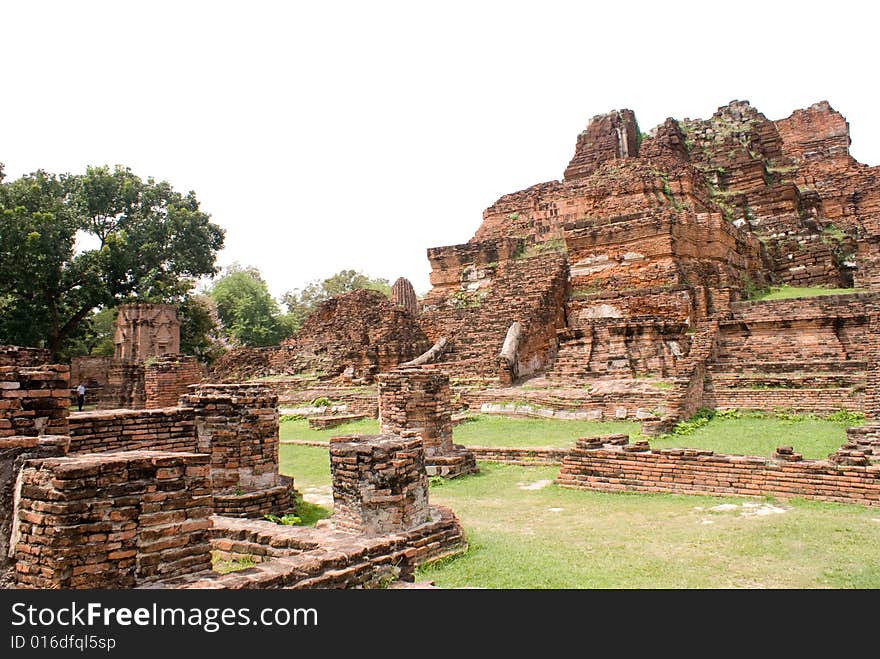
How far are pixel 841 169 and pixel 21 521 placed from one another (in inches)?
1377

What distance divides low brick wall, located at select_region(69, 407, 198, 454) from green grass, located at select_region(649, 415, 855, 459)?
670cm

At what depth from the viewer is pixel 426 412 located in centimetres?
1012

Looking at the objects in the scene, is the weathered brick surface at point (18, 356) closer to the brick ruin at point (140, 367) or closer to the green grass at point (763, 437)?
the brick ruin at point (140, 367)

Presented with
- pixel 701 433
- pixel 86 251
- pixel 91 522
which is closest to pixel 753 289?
pixel 701 433

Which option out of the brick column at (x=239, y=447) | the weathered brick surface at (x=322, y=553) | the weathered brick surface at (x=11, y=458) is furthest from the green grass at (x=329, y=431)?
the weathered brick surface at (x=11, y=458)

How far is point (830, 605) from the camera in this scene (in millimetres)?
3852

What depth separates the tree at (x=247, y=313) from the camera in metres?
41.2

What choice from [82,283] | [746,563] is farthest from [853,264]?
[82,283]

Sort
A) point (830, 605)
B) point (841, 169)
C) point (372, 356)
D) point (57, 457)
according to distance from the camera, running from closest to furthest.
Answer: point (830, 605) < point (57, 457) < point (372, 356) < point (841, 169)

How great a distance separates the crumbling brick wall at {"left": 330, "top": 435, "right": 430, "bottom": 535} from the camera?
602 centimetres

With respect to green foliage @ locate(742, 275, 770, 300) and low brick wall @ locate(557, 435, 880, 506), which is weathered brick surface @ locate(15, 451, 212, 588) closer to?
low brick wall @ locate(557, 435, 880, 506)

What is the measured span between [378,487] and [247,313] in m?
37.7

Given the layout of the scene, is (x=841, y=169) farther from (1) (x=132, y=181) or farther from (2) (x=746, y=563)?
(1) (x=132, y=181)

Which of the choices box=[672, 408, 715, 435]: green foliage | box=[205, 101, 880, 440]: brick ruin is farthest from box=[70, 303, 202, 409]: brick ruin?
box=[672, 408, 715, 435]: green foliage
